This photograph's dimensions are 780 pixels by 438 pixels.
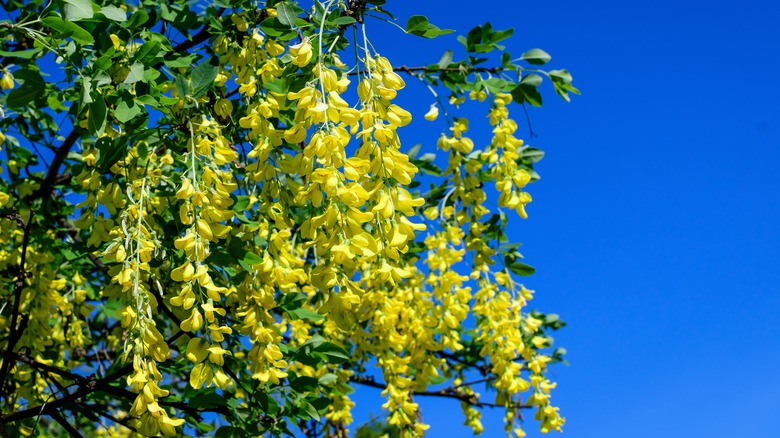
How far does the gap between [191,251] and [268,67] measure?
72cm

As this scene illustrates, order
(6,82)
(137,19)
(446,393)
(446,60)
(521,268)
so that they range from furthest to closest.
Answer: (446,393), (521,268), (446,60), (6,82), (137,19)

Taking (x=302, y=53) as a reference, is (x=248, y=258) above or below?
below

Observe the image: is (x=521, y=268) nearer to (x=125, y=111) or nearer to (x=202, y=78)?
(x=202, y=78)

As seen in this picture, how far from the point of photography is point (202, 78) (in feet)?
7.66

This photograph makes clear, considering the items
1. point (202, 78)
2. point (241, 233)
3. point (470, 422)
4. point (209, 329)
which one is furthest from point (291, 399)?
point (470, 422)

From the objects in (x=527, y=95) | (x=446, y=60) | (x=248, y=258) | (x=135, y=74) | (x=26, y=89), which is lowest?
(x=248, y=258)

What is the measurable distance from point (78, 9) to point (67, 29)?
11 centimetres

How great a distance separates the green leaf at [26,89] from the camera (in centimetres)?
204

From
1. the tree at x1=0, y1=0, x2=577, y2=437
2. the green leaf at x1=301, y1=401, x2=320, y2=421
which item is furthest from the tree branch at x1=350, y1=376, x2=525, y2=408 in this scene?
the green leaf at x1=301, y1=401, x2=320, y2=421

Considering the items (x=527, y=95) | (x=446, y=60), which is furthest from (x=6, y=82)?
(x=527, y=95)

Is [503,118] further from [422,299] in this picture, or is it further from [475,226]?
[422,299]

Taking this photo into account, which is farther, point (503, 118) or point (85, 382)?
point (503, 118)

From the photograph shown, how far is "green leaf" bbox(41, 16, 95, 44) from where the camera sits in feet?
6.64

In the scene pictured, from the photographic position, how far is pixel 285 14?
7.21 ft
